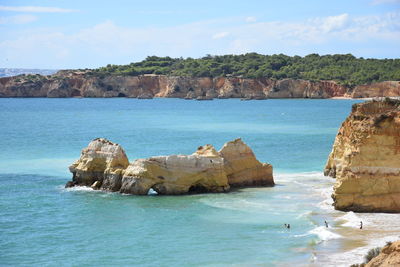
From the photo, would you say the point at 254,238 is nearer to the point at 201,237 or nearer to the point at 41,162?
the point at 201,237

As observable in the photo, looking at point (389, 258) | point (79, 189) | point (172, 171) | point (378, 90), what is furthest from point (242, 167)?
point (378, 90)

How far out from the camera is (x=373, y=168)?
92.2ft

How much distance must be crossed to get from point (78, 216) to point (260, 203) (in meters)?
7.84

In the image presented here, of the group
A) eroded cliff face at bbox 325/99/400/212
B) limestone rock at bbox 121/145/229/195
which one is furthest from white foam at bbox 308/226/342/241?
limestone rock at bbox 121/145/229/195

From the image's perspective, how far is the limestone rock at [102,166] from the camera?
3444 cm

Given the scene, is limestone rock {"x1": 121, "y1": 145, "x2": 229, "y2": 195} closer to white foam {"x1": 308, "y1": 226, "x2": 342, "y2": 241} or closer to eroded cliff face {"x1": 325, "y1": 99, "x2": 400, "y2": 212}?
eroded cliff face {"x1": 325, "y1": 99, "x2": 400, "y2": 212}

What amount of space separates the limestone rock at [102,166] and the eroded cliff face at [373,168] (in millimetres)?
11024

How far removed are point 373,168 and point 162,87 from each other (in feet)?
464

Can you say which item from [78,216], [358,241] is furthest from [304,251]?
[78,216]

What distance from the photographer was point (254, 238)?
2520 cm

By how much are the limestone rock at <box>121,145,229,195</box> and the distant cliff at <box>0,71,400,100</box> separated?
371 feet

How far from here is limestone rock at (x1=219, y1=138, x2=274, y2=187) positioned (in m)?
35.1

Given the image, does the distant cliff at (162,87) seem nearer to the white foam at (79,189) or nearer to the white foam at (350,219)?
the white foam at (79,189)

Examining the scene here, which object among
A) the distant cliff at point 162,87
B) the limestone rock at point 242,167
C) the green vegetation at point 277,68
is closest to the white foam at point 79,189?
the limestone rock at point 242,167
